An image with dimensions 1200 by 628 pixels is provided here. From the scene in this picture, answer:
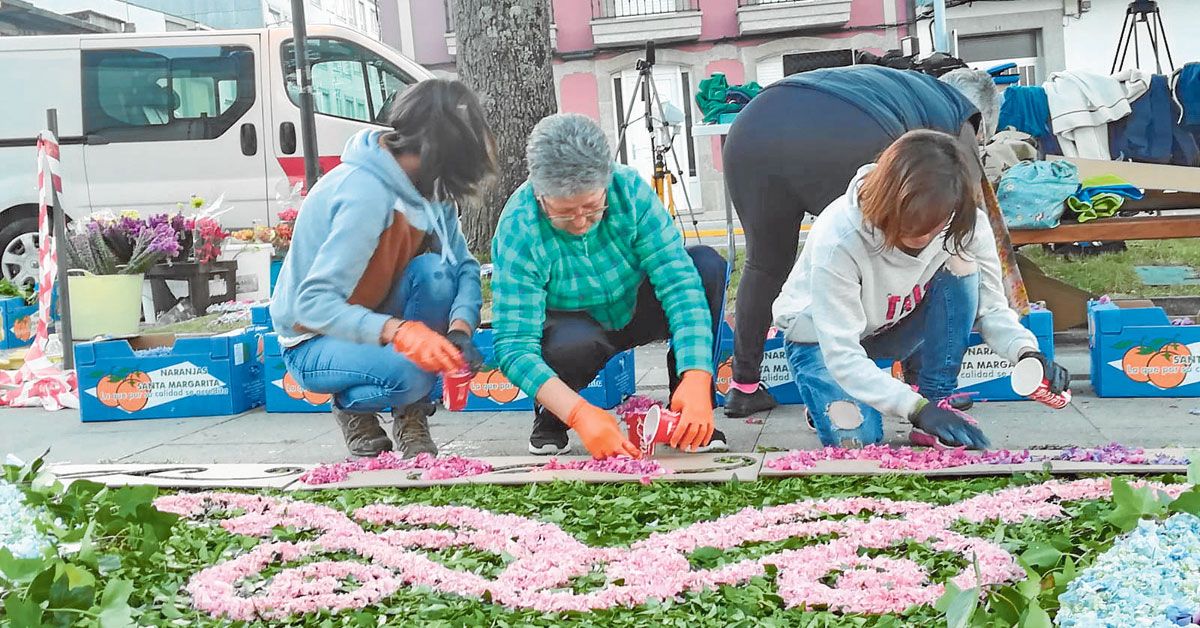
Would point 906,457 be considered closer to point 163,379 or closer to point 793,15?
point 163,379

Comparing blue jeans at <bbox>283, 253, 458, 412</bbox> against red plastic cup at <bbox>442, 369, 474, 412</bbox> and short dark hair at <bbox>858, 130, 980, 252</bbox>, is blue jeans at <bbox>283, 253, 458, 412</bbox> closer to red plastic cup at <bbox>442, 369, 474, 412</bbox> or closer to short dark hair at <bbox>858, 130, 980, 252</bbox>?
red plastic cup at <bbox>442, 369, 474, 412</bbox>

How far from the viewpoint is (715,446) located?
9.66ft

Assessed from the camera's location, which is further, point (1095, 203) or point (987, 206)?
point (1095, 203)

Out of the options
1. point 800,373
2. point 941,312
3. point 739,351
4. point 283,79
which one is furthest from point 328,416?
point 283,79

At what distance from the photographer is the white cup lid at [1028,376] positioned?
2.56m

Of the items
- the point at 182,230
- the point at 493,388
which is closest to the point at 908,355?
the point at 493,388

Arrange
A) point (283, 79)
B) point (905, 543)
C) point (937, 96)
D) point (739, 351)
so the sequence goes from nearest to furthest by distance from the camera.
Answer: point (905, 543)
point (937, 96)
point (739, 351)
point (283, 79)

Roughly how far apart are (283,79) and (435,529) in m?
6.25

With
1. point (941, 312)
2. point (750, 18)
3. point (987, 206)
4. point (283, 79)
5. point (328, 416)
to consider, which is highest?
point (750, 18)

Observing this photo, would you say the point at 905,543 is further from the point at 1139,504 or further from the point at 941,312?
the point at 941,312

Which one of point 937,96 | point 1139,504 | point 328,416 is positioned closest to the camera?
point 1139,504

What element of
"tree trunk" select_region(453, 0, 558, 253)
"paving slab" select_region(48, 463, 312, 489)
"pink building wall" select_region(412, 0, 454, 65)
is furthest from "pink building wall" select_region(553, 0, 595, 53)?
"paving slab" select_region(48, 463, 312, 489)

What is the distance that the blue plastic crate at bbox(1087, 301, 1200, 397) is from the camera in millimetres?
3518

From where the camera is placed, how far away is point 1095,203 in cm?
444
